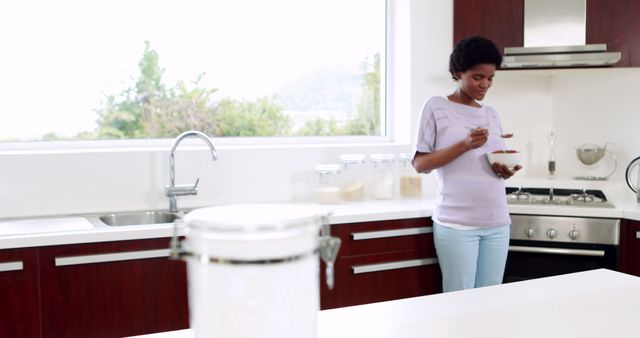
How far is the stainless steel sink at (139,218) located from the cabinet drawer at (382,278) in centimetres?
76

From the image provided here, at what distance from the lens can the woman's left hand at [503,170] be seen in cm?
232

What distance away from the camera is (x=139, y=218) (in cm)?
277

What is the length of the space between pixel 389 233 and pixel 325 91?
1.06 metres

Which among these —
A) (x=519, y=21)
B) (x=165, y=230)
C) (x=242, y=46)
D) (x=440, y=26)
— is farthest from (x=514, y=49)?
(x=165, y=230)

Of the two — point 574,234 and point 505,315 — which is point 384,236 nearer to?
point 574,234

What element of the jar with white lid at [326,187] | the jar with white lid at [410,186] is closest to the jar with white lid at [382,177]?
the jar with white lid at [410,186]

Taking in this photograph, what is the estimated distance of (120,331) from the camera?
221 cm

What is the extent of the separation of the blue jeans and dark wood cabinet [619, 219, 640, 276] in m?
0.59

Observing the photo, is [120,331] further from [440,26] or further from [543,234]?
[440,26]

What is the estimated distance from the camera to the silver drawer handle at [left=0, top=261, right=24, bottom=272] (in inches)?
80.6

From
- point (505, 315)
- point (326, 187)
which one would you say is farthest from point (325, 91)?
point (505, 315)

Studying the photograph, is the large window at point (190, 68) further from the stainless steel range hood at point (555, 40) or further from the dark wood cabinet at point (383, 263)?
the dark wood cabinet at point (383, 263)

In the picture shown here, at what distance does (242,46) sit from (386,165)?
3.16ft

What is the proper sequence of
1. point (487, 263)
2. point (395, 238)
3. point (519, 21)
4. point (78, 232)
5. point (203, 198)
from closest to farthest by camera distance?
1. point (78, 232)
2. point (487, 263)
3. point (395, 238)
4. point (203, 198)
5. point (519, 21)
